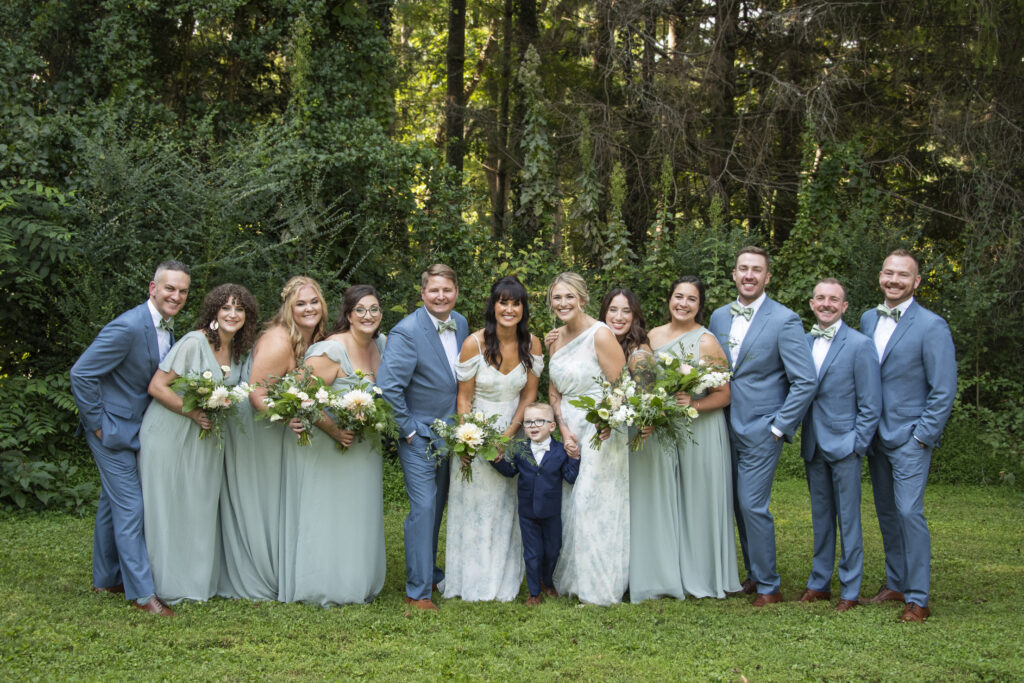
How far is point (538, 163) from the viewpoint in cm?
1500

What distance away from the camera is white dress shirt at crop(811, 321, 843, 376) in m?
6.57

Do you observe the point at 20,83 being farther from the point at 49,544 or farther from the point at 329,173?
the point at 49,544

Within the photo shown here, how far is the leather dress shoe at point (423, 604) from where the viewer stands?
6383 millimetres

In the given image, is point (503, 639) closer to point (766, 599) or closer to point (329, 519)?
point (329, 519)

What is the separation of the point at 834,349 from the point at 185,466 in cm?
452

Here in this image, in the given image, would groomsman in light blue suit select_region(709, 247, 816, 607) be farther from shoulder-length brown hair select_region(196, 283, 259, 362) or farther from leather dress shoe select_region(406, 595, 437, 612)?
shoulder-length brown hair select_region(196, 283, 259, 362)

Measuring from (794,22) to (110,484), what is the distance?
1257 centimetres

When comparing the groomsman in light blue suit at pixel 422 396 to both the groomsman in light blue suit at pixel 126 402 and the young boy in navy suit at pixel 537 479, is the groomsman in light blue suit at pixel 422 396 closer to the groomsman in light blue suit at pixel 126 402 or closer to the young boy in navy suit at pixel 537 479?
the young boy in navy suit at pixel 537 479

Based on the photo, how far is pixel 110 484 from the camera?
628cm

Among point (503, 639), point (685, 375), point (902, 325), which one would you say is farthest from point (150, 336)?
point (902, 325)

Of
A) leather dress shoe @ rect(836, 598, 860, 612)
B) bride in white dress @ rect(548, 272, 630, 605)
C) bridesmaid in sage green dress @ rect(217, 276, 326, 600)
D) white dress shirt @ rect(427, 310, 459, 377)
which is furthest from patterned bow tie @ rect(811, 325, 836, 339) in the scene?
bridesmaid in sage green dress @ rect(217, 276, 326, 600)

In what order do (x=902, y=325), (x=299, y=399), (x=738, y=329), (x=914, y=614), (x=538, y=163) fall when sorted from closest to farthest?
1. (x=299, y=399)
2. (x=914, y=614)
3. (x=902, y=325)
4. (x=738, y=329)
5. (x=538, y=163)

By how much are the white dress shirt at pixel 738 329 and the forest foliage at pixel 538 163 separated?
4.95 m

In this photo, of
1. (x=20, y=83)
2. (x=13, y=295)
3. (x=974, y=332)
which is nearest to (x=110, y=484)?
(x=13, y=295)
